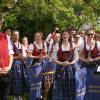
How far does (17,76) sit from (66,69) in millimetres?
1601

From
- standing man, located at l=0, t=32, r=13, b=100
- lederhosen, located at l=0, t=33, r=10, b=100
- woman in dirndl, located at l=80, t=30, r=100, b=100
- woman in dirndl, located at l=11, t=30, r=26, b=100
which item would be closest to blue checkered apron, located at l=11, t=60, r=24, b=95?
woman in dirndl, located at l=11, t=30, r=26, b=100

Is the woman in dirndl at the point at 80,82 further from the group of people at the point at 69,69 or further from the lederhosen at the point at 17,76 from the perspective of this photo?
the lederhosen at the point at 17,76

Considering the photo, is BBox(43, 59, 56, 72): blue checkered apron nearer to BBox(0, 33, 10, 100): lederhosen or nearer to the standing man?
BBox(0, 33, 10, 100): lederhosen

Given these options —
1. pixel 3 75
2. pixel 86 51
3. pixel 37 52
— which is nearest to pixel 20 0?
pixel 37 52

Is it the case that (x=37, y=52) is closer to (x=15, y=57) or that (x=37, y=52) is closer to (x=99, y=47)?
(x=15, y=57)

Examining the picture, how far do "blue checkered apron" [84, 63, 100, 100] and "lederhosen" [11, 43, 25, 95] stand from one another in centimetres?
169

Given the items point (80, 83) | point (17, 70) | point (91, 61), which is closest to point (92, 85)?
point (80, 83)

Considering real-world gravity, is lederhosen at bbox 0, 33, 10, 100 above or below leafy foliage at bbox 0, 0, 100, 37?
below

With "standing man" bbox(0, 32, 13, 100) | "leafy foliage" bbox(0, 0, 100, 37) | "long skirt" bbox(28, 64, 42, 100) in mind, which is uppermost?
"leafy foliage" bbox(0, 0, 100, 37)

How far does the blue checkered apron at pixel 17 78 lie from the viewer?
9.62m

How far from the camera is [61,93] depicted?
28.4 ft

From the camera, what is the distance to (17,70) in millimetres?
9648

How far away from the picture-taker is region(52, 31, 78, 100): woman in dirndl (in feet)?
27.7

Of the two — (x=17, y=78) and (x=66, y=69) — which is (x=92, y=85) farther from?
(x=17, y=78)
